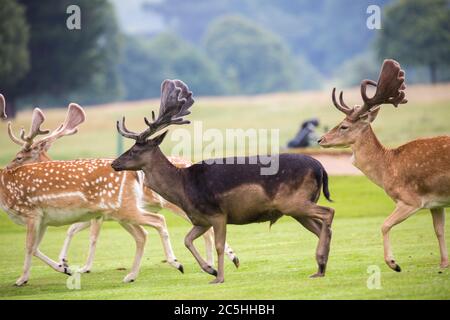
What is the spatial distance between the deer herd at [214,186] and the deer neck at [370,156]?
0.01 m

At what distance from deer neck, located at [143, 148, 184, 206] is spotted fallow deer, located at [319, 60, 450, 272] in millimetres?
2263

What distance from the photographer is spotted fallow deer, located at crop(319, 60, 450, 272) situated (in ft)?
48.9

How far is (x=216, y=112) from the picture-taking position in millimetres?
71312

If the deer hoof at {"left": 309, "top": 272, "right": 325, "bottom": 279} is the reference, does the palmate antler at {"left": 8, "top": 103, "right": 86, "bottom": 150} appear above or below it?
above

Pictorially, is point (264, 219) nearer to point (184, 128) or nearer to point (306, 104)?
point (184, 128)

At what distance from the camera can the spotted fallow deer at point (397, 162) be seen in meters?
14.9

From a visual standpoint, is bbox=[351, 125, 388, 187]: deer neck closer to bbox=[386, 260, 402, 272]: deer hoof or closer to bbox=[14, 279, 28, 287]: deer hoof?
bbox=[386, 260, 402, 272]: deer hoof

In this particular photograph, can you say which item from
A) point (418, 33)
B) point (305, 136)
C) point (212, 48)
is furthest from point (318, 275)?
point (212, 48)

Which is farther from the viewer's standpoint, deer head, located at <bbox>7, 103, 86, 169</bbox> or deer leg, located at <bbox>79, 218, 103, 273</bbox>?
deer head, located at <bbox>7, 103, 86, 169</bbox>

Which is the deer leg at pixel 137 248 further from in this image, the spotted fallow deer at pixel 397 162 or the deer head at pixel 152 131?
the spotted fallow deer at pixel 397 162

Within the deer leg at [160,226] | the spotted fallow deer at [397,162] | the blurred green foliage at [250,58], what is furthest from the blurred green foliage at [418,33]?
the deer leg at [160,226]

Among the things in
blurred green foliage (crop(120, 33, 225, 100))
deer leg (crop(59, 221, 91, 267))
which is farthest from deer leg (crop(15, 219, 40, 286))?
blurred green foliage (crop(120, 33, 225, 100))

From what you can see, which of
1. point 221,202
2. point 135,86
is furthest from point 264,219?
point 135,86

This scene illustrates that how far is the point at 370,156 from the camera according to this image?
1577 centimetres
